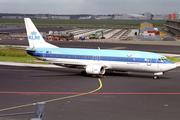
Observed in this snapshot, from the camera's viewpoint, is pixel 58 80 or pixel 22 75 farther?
pixel 22 75

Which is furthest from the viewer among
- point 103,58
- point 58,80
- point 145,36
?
point 145,36

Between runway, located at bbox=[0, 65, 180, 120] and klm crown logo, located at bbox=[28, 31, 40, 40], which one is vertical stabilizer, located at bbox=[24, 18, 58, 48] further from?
runway, located at bbox=[0, 65, 180, 120]

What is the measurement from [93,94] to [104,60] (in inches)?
449

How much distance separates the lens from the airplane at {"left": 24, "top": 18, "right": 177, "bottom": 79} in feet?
123

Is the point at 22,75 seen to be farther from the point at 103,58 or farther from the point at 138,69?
the point at 138,69

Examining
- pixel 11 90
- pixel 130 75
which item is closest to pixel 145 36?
pixel 130 75

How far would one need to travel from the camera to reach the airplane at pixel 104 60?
37.5 meters

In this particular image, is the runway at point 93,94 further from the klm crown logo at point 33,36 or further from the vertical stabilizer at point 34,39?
the klm crown logo at point 33,36

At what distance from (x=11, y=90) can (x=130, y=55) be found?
1713 cm

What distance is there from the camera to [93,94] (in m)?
29.1

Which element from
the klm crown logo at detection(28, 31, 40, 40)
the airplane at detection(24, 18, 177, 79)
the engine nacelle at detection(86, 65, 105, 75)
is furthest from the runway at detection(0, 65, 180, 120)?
the klm crown logo at detection(28, 31, 40, 40)

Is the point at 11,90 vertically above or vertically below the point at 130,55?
below

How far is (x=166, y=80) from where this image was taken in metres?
37.8

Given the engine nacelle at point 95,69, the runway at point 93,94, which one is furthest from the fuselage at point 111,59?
the runway at point 93,94
